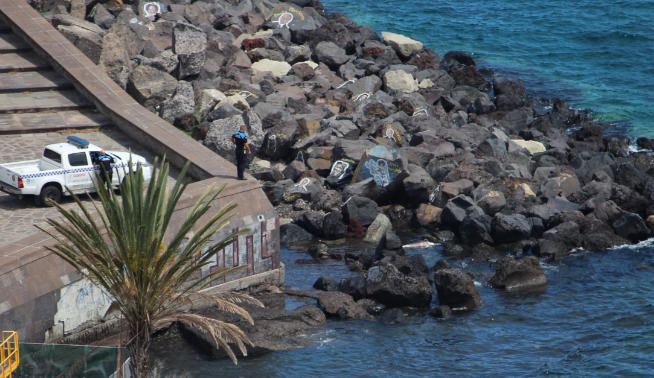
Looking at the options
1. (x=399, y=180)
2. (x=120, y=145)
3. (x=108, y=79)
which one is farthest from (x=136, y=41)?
(x=399, y=180)

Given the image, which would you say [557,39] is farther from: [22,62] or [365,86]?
[22,62]

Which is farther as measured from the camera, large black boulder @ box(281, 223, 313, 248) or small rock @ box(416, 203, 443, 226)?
small rock @ box(416, 203, 443, 226)

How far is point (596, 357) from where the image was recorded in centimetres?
3791

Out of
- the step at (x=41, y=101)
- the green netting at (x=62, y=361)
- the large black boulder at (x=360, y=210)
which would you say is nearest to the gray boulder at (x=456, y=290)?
the large black boulder at (x=360, y=210)

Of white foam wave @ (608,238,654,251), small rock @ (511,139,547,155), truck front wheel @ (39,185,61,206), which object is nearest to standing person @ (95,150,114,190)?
truck front wheel @ (39,185,61,206)

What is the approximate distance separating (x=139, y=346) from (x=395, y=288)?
44.1 feet

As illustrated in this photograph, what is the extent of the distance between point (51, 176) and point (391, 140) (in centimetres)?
1778

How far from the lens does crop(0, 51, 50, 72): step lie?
5071cm

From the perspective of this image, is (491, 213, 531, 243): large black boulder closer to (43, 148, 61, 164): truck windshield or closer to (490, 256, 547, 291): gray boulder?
(490, 256, 547, 291): gray boulder

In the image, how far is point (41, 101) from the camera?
4841 cm

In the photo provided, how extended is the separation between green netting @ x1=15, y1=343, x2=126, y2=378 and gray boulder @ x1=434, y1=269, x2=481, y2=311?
14.0 meters

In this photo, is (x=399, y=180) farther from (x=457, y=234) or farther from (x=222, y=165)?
(x=222, y=165)

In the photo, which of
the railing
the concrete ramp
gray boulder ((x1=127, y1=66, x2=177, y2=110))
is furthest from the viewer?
gray boulder ((x1=127, y1=66, x2=177, y2=110))

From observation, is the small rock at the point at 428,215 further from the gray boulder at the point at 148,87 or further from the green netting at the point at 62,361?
the green netting at the point at 62,361
